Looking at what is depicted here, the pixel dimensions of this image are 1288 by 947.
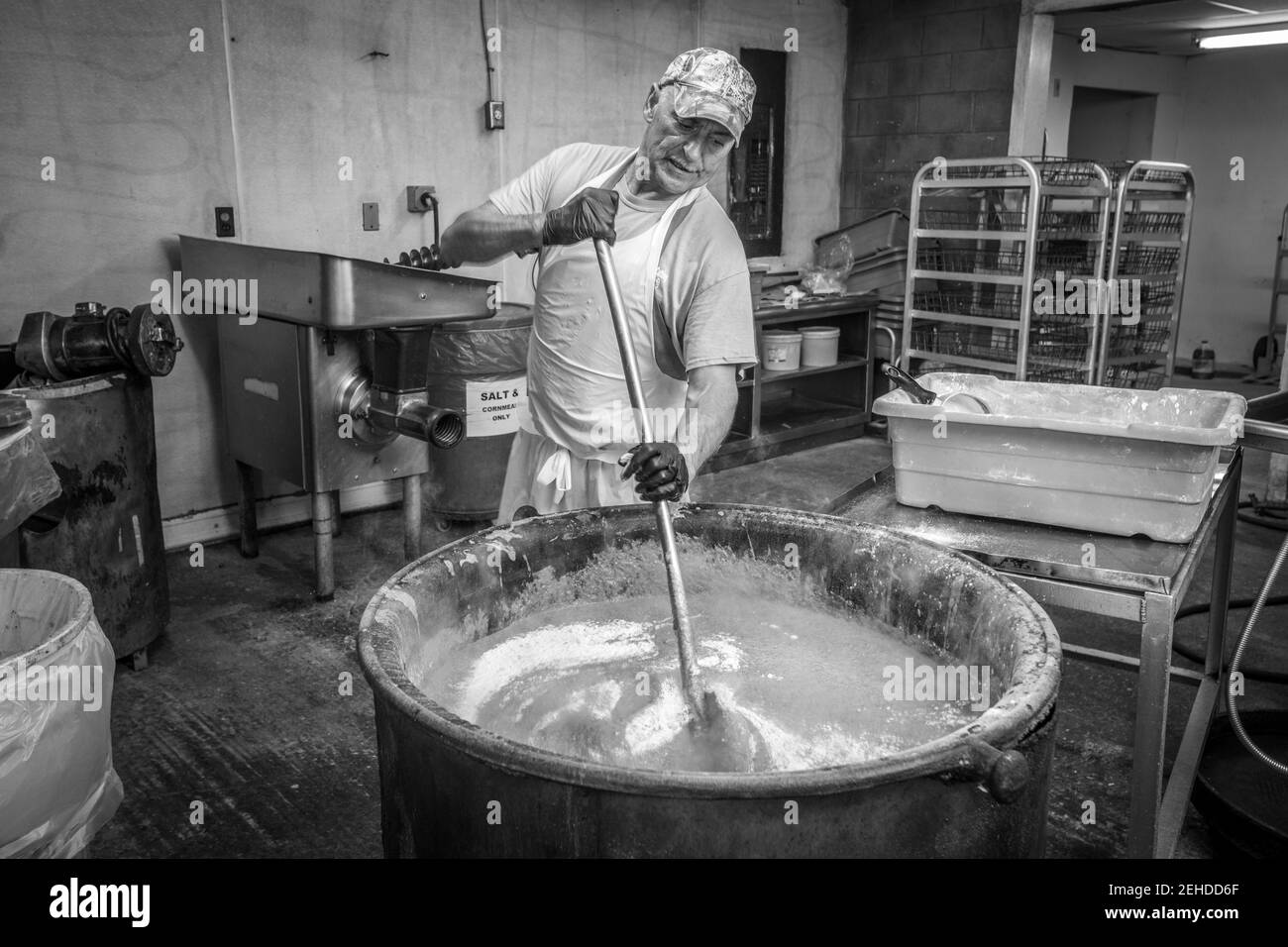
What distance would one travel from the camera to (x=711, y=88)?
1.93 metres

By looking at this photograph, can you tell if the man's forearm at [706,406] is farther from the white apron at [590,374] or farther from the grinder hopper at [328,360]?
the grinder hopper at [328,360]

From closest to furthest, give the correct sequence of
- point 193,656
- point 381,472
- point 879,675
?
point 879,675
point 193,656
point 381,472

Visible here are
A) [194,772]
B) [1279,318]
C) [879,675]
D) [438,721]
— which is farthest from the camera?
[1279,318]

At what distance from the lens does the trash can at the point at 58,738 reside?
Answer: 4.76 ft

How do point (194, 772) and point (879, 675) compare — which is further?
point (194, 772)

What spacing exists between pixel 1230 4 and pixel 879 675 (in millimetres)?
6324

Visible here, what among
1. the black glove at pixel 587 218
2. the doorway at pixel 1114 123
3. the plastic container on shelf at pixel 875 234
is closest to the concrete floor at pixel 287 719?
the black glove at pixel 587 218

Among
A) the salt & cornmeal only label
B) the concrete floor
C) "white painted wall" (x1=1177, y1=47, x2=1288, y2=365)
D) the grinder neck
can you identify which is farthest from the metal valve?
"white painted wall" (x1=1177, y1=47, x2=1288, y2=365)

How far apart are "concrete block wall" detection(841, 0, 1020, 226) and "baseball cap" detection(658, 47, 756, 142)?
4.17 meters

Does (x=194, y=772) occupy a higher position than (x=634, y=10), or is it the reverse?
(x=634, y=10)

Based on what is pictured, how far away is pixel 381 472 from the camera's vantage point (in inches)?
144

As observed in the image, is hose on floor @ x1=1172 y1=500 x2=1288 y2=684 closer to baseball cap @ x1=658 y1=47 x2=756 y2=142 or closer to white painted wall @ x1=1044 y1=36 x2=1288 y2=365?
baseball cap @ x1=658 y1=47 x2=756 y2=142

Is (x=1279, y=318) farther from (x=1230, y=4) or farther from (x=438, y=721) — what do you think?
(x=438, y=721)

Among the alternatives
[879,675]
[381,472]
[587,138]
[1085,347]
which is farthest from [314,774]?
[1085,347]
